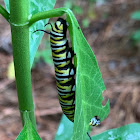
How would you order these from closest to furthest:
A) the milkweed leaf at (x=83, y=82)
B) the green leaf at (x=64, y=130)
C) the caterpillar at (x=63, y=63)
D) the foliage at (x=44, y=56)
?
the milkweed leaf at (x=83, y=82), the caterpillar at (x=63, y=63), the green leaf at (x=64, y=130), the foliage at (x=44, y=56)

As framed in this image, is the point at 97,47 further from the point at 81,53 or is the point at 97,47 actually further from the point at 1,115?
the point at 81,53

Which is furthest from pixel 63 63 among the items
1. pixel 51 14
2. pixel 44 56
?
pixel 44 56

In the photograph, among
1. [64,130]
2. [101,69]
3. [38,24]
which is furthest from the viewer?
[101,69]

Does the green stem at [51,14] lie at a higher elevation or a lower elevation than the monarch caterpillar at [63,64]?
higher

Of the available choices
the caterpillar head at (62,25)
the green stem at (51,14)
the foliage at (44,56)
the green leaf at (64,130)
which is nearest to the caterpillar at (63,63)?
the caterpillar head at (62,25)

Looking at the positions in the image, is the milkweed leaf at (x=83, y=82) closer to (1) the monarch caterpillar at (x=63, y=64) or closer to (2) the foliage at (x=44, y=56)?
(1) the monarch caterpillar at (x=63, y=64)

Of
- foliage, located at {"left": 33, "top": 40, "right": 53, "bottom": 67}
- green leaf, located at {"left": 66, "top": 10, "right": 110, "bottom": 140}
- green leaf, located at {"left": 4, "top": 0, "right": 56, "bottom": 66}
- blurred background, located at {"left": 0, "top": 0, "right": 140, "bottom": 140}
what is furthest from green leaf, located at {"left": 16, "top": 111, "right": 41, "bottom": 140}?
foliage, located at {"left": 33, "top": 40, "right": 53, "bottom": 67}

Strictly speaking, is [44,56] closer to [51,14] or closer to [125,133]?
[125,133]
